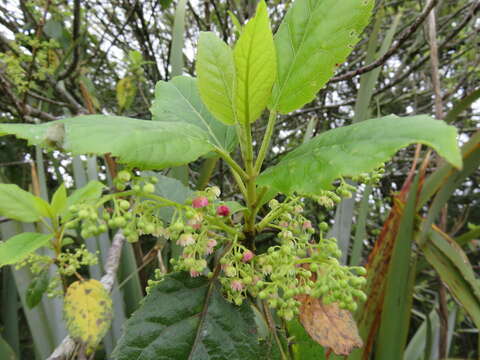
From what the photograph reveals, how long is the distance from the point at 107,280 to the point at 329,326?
62 centimetres

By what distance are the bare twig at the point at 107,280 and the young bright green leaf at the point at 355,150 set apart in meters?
0.53

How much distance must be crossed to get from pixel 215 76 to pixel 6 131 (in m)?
0.30

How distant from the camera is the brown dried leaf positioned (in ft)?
1.93

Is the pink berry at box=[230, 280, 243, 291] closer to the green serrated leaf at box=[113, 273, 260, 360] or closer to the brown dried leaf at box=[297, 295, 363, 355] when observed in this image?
the green serrated leaf at box=[113, 273, 260, 360]

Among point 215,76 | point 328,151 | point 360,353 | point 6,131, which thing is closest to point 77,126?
point 6,131

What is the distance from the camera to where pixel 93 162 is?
5.26ft

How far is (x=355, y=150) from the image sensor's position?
0.42m

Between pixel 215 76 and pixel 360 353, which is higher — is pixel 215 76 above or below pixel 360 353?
above

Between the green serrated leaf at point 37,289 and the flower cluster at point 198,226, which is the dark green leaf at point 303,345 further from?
the green serrated leaf at point 37,289

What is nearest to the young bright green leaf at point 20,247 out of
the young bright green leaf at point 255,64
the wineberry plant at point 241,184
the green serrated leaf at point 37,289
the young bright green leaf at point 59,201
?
the wineberry plant at point 241,184

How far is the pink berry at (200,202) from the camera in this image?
504 mm

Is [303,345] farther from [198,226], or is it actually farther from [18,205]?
[18,205]

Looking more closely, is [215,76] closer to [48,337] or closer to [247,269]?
[247,269]

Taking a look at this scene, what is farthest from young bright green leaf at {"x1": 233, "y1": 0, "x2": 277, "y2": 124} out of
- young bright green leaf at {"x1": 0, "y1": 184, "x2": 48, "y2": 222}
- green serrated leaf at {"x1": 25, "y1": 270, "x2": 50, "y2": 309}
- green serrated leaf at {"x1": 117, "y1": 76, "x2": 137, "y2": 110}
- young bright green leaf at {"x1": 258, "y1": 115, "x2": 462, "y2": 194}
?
green serrated leaf at {"x1": 117, "y1": 76, "x2": 137, "y2": 110}
